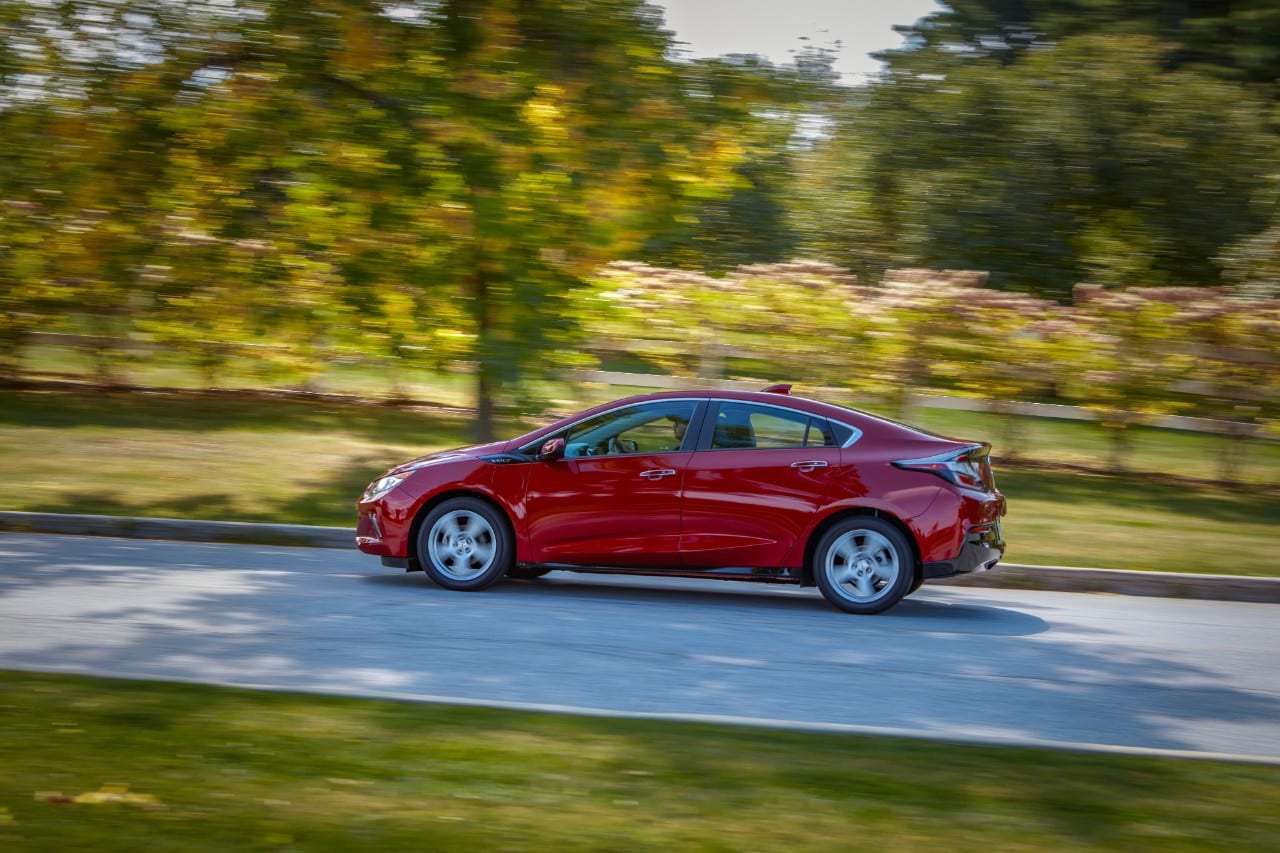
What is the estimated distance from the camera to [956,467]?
31.3 feet

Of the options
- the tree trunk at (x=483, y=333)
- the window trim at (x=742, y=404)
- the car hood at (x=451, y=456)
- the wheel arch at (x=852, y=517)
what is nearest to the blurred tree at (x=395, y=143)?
the tree trunk at (x=483, y=333)

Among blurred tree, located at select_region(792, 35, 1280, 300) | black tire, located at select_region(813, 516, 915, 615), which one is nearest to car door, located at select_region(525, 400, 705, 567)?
black tire, located at select_region(813, 516, 915, 615)

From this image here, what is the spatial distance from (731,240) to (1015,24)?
13.4 m

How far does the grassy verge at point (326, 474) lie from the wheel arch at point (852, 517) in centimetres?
311

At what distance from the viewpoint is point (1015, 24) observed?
130ft

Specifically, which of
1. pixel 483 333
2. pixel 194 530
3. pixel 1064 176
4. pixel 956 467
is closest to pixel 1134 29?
pixel 1064 176

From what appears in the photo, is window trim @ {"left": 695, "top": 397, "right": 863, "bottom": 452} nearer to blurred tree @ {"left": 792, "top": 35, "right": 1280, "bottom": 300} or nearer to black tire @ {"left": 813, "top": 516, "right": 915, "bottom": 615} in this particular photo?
black tire @ {"left": 813, "top": 516, "right": 915, "bottom": 615}

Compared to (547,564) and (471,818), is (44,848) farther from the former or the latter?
(547,564)

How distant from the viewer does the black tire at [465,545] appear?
9.95m

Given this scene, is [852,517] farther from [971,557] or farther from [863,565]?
[971,557]

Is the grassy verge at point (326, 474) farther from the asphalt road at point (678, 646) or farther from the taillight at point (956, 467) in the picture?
the taillight at point (956, 467)

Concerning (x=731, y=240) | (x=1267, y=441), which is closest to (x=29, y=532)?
(x=1267, y=441)

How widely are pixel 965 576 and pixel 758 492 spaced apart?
274 centimetres

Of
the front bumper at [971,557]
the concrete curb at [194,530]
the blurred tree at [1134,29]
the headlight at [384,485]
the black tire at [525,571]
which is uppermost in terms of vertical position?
the blurred tree at [1134,29]
